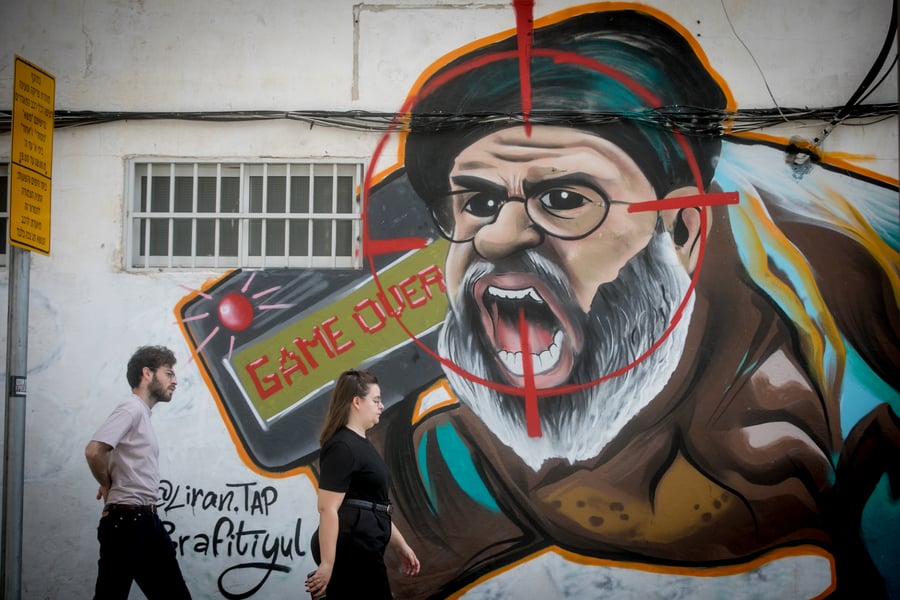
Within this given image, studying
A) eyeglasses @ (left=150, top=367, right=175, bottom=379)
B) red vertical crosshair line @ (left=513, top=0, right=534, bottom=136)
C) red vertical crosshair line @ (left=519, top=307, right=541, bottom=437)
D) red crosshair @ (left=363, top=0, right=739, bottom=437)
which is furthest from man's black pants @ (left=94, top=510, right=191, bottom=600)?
red vertical crosshair line @ (left=513, top=0, right=534, bottom=136)

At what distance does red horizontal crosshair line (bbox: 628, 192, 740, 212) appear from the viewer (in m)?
7.30

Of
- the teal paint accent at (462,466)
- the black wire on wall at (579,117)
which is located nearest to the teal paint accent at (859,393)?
the black wire on wall at (579,117)

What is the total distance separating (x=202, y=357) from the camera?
736 centimetres

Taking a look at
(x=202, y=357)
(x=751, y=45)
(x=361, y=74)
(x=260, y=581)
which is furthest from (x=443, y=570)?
(x=751, y=45)

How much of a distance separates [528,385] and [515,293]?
2.19 ft

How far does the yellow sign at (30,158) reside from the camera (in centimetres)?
523

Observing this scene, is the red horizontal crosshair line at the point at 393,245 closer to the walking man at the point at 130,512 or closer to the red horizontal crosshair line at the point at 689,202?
the red horizontal crosshair line at the point at 689,202

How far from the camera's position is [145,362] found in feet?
22.3

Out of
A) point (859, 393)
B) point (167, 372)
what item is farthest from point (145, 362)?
point (859, 393)

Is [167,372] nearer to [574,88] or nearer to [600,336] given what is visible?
[600,336]

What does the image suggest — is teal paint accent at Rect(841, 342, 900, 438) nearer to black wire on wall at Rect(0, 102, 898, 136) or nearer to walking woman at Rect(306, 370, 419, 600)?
black wire on wall at Rect(0, 102, 898, 136)

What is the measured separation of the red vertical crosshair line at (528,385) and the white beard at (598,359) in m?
0.04

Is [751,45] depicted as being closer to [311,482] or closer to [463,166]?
[463,166]

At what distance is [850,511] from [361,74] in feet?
15.3
